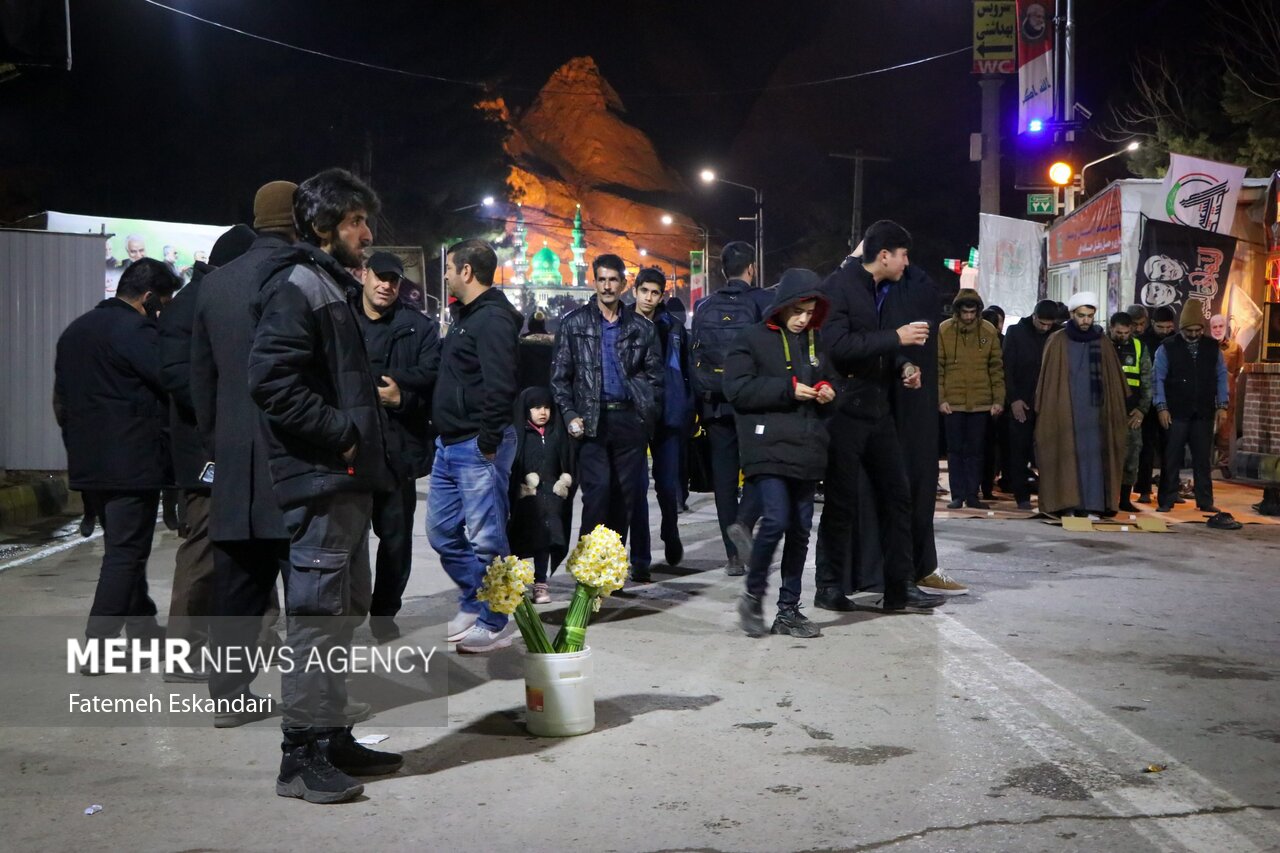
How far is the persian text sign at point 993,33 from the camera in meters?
25.4

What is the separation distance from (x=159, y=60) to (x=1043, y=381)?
25.5 meters

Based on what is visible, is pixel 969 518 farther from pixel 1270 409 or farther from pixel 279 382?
pixel 279 382

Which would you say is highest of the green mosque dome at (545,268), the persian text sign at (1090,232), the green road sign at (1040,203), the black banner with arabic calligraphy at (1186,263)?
the green mosque dome at (545,268)

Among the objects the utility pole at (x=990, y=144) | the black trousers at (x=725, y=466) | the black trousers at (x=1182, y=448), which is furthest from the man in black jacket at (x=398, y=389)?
the utility pole at (x=990, y=144)

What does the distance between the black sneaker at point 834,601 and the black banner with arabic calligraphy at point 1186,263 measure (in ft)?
36.5

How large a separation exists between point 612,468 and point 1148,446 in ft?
25.4

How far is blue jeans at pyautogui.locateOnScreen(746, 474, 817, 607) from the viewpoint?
7168 millimetres

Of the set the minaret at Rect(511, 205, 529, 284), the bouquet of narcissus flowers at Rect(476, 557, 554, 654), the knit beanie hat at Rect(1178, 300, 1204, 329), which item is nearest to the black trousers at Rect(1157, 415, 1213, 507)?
the knit beanie hat at Rect(1178, 300, 1204, 329)

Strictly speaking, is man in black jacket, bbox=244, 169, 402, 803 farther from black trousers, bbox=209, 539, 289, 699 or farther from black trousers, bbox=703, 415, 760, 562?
black trousers, bbox=703, 415, 760, 562

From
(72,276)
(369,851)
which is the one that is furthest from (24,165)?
(369,851)

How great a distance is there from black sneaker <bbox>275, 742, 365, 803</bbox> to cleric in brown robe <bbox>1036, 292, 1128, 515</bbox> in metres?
9.09

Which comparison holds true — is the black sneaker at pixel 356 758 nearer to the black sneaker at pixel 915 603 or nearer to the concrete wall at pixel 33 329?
the black sneaker at pixel 915 603

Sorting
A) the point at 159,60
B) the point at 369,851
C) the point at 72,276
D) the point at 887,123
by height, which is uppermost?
the point at 887,123

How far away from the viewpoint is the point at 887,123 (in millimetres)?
77562
